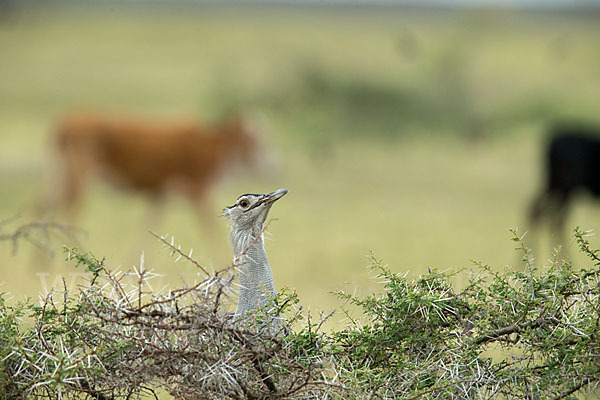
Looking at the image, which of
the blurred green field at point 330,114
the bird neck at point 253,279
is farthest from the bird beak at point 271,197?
the blurred green field at point 330,114

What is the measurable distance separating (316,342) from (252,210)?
1.46ft

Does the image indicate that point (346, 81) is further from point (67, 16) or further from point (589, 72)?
point (67, 16)

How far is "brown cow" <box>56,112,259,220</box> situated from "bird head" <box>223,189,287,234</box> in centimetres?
710

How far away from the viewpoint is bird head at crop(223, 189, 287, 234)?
6.39 ft

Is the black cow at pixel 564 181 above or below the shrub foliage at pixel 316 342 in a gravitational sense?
above

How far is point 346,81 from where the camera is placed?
62.4 feet

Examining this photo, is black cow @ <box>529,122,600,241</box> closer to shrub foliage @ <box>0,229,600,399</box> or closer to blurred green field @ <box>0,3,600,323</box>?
blurred green field @ <box>0,3,600,323</box>

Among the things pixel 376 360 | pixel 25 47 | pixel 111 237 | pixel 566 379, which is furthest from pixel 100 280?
pixel 25 47

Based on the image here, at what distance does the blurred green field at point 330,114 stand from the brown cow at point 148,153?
33 centimetres

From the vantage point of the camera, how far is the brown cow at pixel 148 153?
8844 millimetres

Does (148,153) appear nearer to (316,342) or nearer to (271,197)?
(271,197)

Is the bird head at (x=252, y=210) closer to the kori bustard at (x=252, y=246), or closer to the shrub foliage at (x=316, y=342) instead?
the kori bustard at (x=252, y=246)

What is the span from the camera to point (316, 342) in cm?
165

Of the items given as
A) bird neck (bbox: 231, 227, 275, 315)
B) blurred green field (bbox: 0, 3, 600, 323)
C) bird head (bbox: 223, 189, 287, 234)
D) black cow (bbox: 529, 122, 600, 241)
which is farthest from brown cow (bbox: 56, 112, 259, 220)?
bird neck (bbox: 231, 227, 275, 315)
